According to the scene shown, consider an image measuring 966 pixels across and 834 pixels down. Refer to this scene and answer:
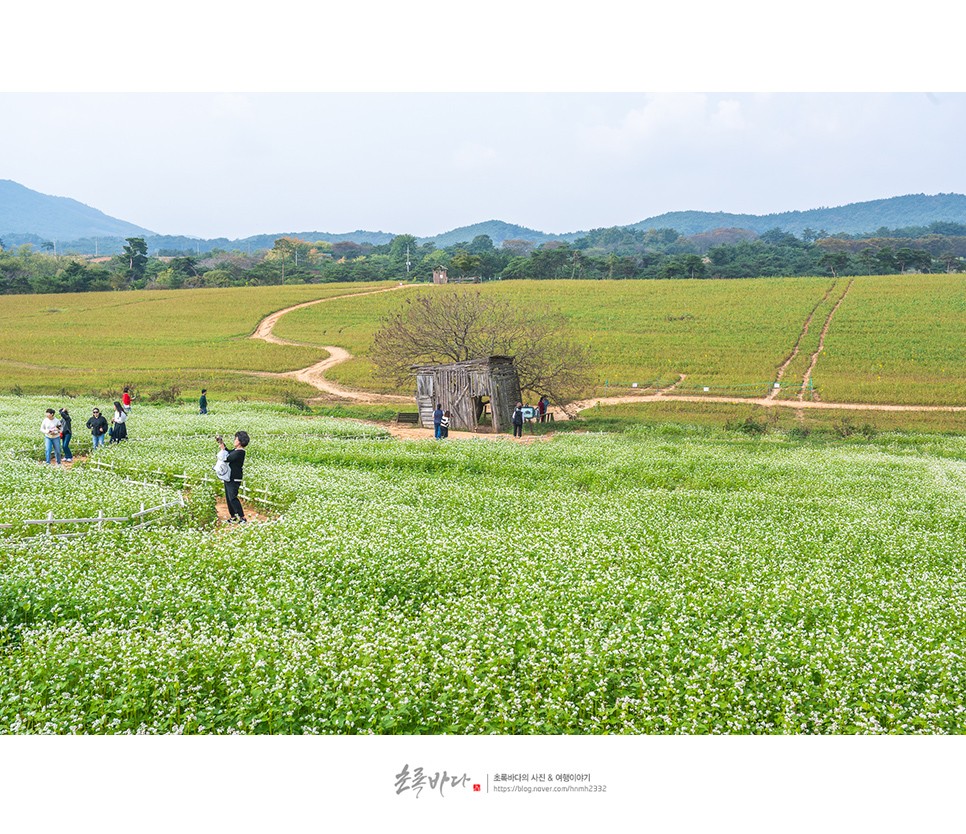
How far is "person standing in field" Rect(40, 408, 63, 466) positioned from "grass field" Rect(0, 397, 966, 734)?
1859 mm

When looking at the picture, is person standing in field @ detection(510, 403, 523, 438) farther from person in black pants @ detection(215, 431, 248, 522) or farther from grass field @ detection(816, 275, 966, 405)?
grass field @ detection(816, 275, 966, 405)

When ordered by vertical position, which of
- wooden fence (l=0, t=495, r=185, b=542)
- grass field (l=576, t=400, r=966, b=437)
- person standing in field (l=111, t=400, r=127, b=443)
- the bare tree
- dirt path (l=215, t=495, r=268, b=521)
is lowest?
grass field (l=576, t=400, r=966, b=437)

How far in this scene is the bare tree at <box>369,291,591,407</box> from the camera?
42.5 metres

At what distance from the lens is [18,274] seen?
133 m

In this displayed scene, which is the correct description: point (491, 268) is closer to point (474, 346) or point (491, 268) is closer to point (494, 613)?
point (474, 346)

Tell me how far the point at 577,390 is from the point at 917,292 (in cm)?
7142

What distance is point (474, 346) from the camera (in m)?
44.6

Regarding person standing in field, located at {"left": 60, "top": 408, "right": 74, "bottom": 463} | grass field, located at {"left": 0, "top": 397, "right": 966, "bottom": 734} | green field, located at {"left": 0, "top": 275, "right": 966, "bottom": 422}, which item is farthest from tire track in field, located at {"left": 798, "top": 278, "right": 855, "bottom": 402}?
person standing in field, located at {"left": 60, "top": 408, "right": 74, "bottom": 463}

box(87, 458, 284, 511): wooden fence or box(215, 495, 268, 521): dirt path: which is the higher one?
box(87, 458, 284, 511): wooden fence

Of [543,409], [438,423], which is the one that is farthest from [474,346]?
[438,423]

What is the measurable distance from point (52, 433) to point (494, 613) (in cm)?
1884

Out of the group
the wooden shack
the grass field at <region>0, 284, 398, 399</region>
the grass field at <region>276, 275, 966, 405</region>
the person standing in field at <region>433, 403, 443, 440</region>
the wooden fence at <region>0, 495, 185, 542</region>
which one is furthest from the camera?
the grass field at <region>0, 284, 398, 399</region>

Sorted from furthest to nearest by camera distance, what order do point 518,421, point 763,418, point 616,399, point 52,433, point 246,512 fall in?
point 616,399
point 763,418
point 518,421
point 52,433
point 246,512

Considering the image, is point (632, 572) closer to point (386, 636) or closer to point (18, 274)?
point (386, 636)
